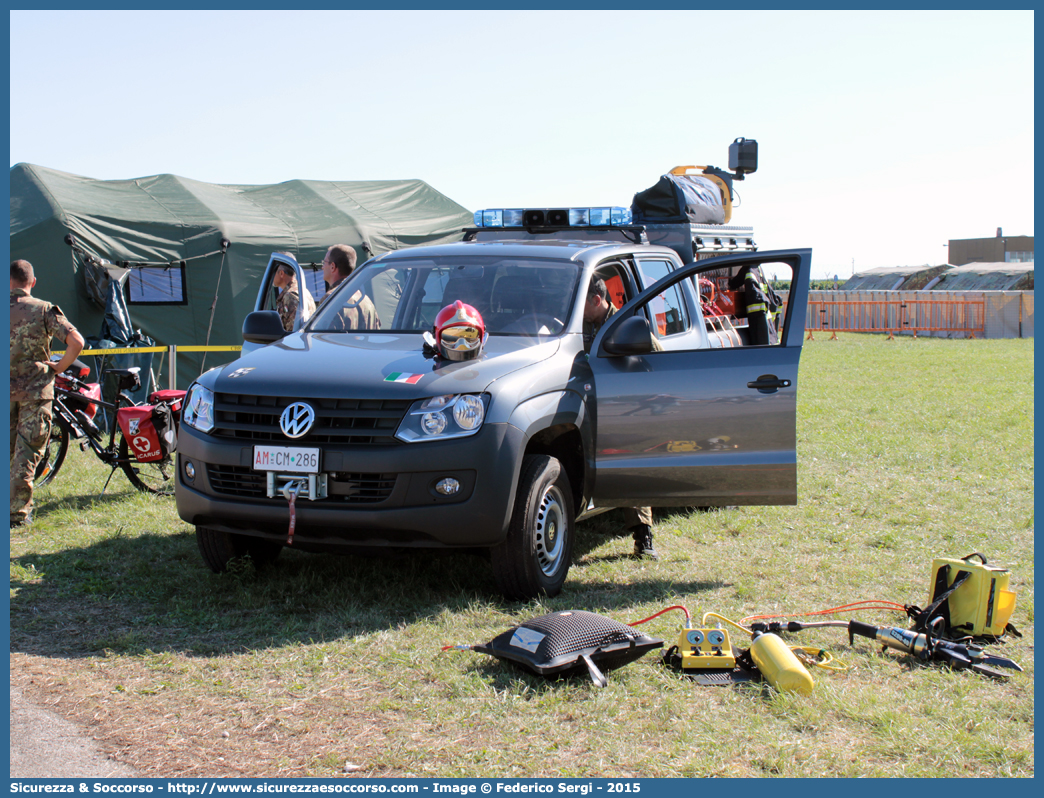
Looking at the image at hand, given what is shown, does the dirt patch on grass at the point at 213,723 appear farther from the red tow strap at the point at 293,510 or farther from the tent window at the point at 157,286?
the tent window at the point at 157,286

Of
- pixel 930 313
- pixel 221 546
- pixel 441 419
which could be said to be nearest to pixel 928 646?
pixel 441 419

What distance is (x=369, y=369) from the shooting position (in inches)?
195

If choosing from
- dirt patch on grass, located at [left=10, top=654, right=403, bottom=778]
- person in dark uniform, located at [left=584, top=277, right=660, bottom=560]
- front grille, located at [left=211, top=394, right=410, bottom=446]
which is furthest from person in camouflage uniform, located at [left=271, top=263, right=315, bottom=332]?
dirt patch on grass, located at [left=10, top=654, right=403, bottom=778]

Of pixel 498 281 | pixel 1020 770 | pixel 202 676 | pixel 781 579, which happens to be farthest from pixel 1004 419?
pixel 202 676

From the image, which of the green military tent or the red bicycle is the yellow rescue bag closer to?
the red bicycle

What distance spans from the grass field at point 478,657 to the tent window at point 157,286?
18.9ft

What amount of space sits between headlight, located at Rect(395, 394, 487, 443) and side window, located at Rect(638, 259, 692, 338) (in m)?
1.98

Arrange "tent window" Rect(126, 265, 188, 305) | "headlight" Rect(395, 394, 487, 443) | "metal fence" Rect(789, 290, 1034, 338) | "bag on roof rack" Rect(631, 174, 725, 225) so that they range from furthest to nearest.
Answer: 1. "metal fence" Rect(789, 290, 1034, 338)
2. "tent window" Rect(126, 265, 188, 305)
3. "bag on roof rack" Rect(631, 174, 725, 225)
4. "headlight" Rect(395, 394, 487, 443)

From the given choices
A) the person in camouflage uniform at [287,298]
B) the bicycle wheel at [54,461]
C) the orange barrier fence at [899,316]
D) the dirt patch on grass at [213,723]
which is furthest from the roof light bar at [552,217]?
the orange barrier fence at [899,316]

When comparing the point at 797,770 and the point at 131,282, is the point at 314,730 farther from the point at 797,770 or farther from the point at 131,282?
the point at 131,282

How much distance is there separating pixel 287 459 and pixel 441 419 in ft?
2.56

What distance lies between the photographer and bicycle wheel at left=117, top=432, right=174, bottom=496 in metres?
7.85

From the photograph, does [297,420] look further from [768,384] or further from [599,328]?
[768,384]

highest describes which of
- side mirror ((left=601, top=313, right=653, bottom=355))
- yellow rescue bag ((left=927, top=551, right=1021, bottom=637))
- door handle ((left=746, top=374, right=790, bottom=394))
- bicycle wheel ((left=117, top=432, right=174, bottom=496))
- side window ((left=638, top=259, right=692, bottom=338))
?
side window ((left=638, top=259, right=692, bottom=338))
